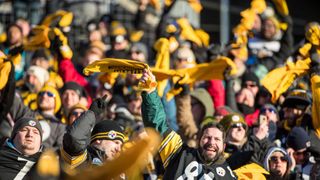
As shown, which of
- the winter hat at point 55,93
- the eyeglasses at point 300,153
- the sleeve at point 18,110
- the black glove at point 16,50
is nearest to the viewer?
the eyeglasses at point 300,153

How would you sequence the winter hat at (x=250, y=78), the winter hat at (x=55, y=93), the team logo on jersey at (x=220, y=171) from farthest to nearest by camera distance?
the winter hat at (x=250, y=78) < the winter hat at (x=55, y=93) < the team logo on jersey at (x=220, y=171)

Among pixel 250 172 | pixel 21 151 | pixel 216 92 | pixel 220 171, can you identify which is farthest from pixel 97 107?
pixel 216 92

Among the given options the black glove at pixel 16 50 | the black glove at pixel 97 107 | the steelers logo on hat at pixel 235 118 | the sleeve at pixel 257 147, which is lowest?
the sleeve at pixel 257 147

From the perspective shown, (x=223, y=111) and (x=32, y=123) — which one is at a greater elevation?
(x=32, y=123)

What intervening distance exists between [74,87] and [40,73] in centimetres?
113

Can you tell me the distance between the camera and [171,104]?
12.5 m

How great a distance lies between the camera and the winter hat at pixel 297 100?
12070mm

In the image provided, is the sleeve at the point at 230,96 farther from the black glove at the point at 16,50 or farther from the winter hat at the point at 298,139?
the black glove at the point at 16,50

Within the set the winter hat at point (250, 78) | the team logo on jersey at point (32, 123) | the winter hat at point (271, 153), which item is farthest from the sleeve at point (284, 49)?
the team logo on jersey at point (32, 123)

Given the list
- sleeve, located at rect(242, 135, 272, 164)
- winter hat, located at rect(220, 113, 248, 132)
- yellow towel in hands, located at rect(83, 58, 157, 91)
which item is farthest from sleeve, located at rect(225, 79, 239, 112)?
yellow towel in hands, located at rect(83, 58, 157, 91)

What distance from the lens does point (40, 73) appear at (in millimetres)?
13805

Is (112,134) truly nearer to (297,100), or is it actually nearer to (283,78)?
(283,78)

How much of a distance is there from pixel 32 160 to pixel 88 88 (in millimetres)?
4712

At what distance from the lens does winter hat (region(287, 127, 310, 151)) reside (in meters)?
11.1
